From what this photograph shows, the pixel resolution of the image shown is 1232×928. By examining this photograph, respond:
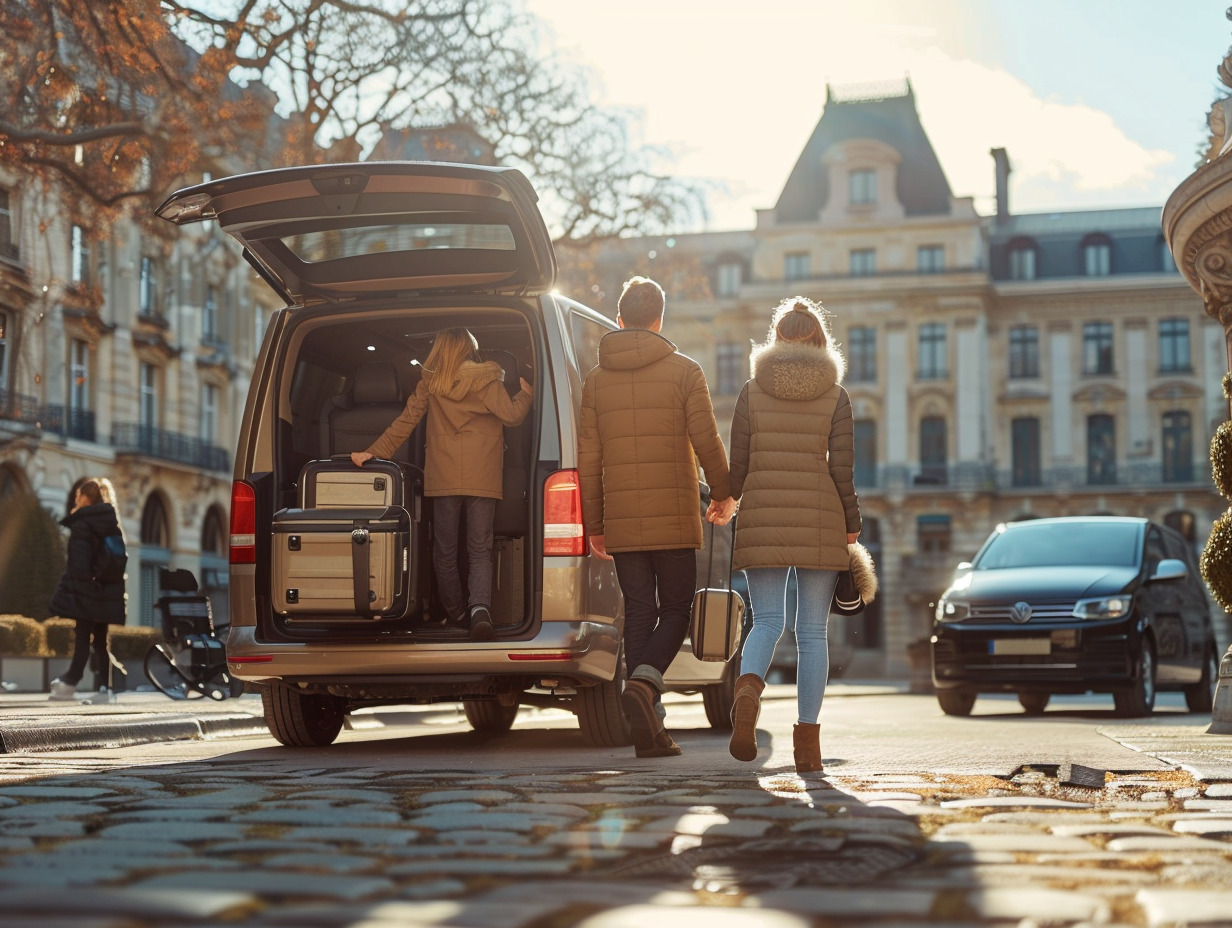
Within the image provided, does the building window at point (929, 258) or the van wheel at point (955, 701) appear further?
the building window at point (929, 258)

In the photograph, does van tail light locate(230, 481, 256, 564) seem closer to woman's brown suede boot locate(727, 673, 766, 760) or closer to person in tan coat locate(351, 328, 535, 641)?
person in tan coat locate(351, 328, 535, 641)

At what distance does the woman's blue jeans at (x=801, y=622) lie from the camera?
7059 mm

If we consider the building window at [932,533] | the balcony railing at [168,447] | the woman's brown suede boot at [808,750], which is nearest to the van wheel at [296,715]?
the woman's brown suede boot at [808,750]

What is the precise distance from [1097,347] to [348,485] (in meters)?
56.1

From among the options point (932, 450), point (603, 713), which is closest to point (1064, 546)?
point (603, 713)

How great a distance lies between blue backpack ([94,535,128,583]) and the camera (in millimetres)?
14719

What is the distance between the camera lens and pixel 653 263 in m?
31.8

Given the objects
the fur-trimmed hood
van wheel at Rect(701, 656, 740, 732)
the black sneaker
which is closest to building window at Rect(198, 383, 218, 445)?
van wheel at Rect(701, 656, 740, 732)

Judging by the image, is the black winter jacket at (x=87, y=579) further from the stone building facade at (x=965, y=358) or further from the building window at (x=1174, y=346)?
the building window at (x=1174, y=346)

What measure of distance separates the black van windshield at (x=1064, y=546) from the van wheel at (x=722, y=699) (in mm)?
4226

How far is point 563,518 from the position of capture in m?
7.96

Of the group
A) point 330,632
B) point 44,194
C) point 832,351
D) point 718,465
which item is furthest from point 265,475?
point 44,194

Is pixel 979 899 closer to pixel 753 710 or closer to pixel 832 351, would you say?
pixel 753 710

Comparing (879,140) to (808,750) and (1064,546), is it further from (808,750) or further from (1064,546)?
(808,750)
